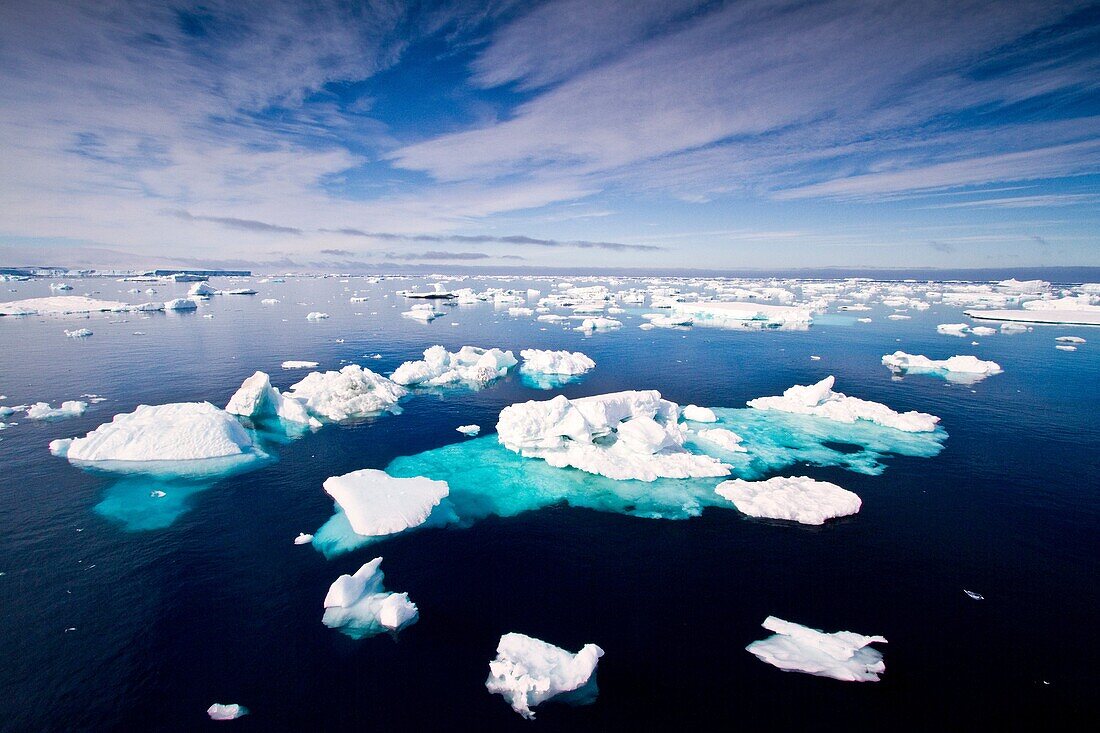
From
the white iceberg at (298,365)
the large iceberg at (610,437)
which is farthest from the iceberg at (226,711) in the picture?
the white iceberg at (298,365)

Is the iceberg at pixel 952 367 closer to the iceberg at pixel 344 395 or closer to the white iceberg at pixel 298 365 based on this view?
the iceberg at pixel 344 395

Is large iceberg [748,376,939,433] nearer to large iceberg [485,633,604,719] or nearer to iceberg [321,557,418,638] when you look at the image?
large iceberg [485,633,604,719]

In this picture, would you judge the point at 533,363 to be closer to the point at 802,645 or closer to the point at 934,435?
the point at 934,435

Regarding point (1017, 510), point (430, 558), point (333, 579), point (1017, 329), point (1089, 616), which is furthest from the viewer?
point (1017, 329)

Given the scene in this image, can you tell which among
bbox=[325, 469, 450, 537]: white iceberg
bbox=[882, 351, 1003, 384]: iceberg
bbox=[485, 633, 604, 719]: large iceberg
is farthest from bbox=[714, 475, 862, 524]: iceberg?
bbox=[882, 351, 1003, 384]: iceberg

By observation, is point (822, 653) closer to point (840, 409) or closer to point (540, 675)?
point (540, 675)

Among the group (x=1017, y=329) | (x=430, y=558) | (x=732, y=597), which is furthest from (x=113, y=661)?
(x=1017, y=329)

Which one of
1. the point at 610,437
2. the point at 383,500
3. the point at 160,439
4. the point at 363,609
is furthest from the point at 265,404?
the point at 610,437
